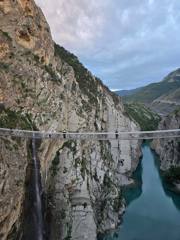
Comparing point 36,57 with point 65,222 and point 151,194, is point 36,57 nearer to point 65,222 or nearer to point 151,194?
point 65,222

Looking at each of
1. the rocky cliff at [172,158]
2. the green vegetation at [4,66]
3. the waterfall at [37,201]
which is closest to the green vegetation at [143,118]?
the rocky cliff at [172,158]

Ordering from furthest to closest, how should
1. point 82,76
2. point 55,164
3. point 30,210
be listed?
1. point 82,76
2. point 55,164
3. point 30,210

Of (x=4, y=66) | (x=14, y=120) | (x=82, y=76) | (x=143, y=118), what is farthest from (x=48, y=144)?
(x=143, y=118)

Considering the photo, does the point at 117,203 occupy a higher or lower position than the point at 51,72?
lower

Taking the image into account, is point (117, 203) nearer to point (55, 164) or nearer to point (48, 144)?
point (55, 164)

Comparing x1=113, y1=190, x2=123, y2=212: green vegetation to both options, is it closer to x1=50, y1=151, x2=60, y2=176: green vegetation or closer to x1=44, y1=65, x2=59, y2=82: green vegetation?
x1=50, y1=151, x2=60, y2=176: green vegetation

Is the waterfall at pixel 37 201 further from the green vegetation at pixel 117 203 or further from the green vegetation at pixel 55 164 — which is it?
the green vegetation at pixel 117 203
